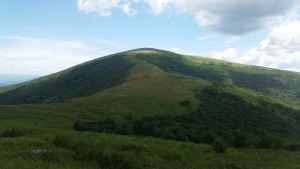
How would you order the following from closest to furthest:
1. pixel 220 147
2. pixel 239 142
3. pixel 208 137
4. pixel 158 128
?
pixel 220 147 < pixel 239 142 < pixel 208 137 < pixel 158 128

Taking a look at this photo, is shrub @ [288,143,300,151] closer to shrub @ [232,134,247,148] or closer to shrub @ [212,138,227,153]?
shrub @ [232,134,247,148]

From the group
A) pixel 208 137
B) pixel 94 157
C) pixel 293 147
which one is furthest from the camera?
pixel 208 137

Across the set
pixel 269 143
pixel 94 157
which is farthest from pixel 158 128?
pixel 94 157

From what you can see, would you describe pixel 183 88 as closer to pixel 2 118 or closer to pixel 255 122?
pixel 255 122

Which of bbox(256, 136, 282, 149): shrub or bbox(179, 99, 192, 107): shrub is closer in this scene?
bbox(256, 136, 282, 149): shrub

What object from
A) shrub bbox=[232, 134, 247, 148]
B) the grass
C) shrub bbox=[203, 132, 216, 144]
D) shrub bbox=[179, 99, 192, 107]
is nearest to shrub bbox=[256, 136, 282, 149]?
shrub bbox=[232, 134, 247, 148]

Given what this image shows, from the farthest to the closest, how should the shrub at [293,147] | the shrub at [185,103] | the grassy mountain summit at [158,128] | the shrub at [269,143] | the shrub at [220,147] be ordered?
the shrub at [185,103] < the shrub at [269,143] < the shrub at [293,147] < the shrub at [220,147] < the grassy mountain summit at [158,128]

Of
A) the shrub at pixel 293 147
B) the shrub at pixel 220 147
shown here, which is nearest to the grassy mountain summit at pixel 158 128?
the shrub at pixel 293 147

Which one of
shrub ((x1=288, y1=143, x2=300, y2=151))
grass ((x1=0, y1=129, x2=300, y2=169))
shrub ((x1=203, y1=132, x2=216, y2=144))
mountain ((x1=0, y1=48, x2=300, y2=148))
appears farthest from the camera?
mountain ((x1=0, y1=48, x2=300, y2=148))

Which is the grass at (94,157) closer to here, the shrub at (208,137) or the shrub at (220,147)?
the shrub at (220,147)

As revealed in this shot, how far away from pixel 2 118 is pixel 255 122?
96.4m

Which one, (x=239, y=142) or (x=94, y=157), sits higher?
(x=94, y=157)

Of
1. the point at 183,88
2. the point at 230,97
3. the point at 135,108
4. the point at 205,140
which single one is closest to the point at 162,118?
the point at 135,108

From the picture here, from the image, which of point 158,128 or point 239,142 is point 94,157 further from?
point 158,128
